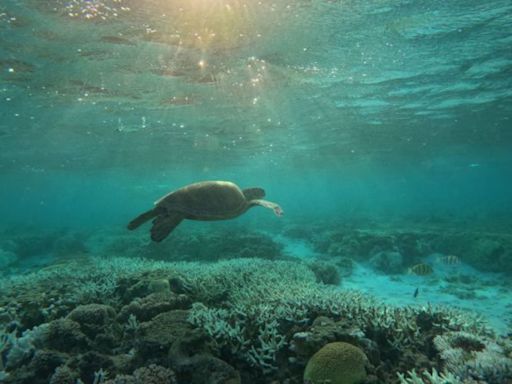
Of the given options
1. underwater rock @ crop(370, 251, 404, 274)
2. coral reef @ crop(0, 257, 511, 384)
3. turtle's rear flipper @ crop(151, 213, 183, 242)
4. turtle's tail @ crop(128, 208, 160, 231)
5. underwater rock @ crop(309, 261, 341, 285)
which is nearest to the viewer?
coral reef @ crop(0, 257, 511, 384)

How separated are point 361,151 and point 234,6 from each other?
106ft

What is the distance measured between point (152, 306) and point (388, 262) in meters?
14.7

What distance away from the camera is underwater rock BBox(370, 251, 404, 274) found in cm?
1680

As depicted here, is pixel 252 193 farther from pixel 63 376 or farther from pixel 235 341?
pixel 63 376

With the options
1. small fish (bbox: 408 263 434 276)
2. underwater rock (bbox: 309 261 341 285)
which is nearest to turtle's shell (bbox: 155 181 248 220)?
small fish (bbox: 408 263 434 276)

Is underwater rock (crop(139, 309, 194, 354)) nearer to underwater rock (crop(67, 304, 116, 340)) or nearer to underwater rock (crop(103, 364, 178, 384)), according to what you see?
underwater rock (crop(103, 364, 178, 384))

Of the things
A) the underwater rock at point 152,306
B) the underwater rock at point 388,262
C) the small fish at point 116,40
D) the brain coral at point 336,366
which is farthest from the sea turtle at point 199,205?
the underwater rock at point 388,262

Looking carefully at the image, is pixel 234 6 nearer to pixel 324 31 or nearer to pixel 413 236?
pixel 324 31

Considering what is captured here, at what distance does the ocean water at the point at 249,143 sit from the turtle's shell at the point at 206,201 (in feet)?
0.76

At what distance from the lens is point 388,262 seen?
55.8 feet

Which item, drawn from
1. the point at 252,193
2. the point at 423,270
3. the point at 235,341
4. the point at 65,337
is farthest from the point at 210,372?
the point at 423,270

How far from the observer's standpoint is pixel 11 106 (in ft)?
54.9

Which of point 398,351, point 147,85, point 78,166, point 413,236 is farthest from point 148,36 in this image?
point 78,166

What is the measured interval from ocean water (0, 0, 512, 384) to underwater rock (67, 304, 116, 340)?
26mm
